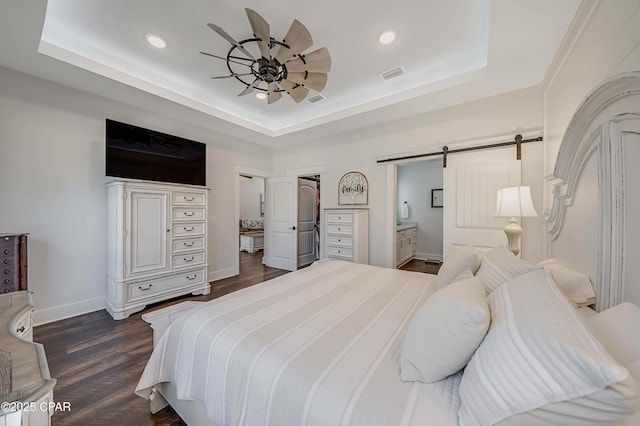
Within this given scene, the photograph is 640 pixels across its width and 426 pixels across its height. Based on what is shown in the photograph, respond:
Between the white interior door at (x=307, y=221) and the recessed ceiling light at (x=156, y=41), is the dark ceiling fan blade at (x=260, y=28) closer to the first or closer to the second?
the recessed ceiling light at (x=156, y=41)

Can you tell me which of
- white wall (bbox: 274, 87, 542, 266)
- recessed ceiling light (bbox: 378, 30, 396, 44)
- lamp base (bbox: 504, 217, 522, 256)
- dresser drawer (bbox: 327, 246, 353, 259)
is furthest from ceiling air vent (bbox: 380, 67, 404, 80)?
dresser drawer (bbox: 327, 246, 353, 259)

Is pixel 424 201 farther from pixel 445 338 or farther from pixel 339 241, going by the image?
pixel 445 338

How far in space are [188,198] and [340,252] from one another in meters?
2.41

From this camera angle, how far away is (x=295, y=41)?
1.77m

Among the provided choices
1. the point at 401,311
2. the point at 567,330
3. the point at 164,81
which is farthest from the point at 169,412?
the point at 164,81

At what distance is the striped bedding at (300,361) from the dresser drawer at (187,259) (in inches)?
80.3

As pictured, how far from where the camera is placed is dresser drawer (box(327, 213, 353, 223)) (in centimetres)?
373

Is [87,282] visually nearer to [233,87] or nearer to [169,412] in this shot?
[169,412]

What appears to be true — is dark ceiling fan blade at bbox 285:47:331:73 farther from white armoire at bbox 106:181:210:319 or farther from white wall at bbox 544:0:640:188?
white armoire at bbox 106:181:210:319

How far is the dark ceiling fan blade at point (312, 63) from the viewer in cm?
188

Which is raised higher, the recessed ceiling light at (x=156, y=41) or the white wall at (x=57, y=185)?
the recessed ceiling light at (x=156, y=41)

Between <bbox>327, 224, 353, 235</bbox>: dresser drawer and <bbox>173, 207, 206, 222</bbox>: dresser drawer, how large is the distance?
198cm

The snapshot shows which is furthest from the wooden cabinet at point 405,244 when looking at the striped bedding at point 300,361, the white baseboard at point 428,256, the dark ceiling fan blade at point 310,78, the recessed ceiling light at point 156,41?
the recessed ceiling light at point 156,41

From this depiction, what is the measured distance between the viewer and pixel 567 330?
0.59 meters
